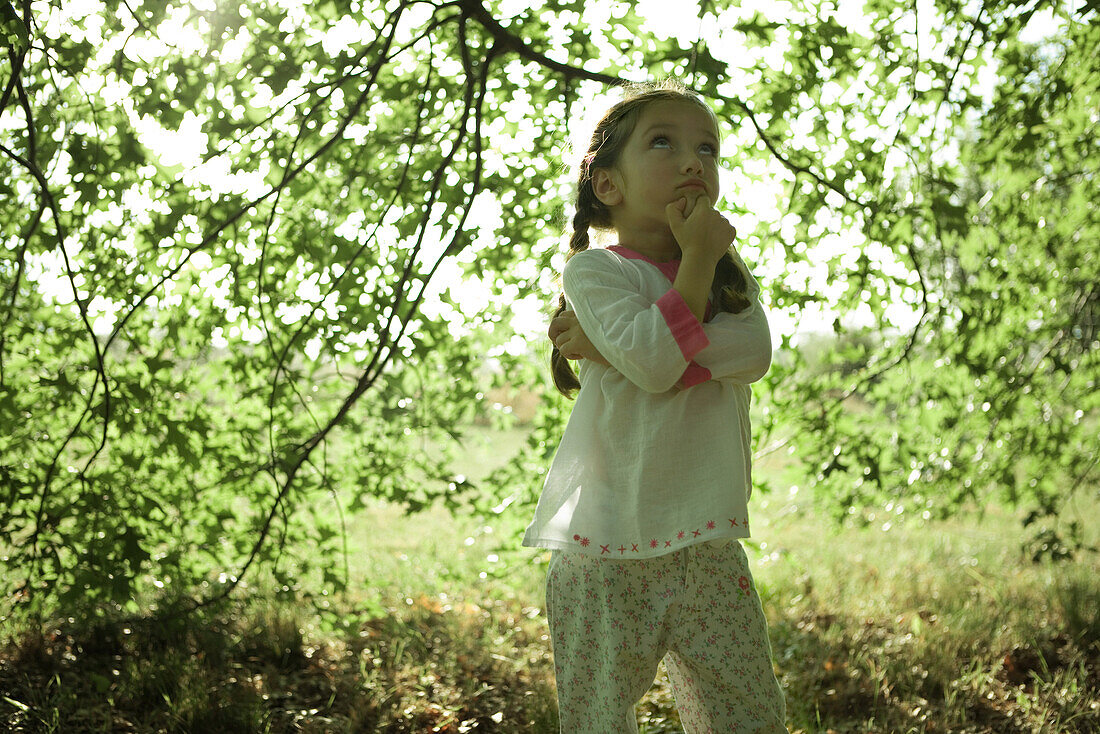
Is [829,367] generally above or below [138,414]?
above

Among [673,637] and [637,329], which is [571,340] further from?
[673,637]

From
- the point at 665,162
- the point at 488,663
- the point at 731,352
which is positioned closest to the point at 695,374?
the point at 731,352

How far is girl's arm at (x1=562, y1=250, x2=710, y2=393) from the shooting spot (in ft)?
5.04

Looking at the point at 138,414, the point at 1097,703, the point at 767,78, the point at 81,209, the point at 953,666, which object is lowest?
the point at 1097,703

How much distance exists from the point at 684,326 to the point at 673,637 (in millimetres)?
599

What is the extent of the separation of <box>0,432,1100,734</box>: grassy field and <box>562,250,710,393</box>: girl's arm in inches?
55.6

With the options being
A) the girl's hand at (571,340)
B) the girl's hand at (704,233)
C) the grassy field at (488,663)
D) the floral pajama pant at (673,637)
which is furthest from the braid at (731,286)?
the grassy field at (488,663)

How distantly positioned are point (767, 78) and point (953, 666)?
80.9 inches

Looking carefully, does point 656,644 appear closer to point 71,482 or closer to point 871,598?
point 71,482

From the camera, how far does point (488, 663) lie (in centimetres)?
310

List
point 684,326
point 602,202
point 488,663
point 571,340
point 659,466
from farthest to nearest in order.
→ point 488,663 < point 602,202 < point 571,340 < point 659,466 < point 684,326

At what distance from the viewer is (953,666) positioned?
3014 mm

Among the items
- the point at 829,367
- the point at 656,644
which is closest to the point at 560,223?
the point at 829,367

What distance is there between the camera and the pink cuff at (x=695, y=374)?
64.3 inches
